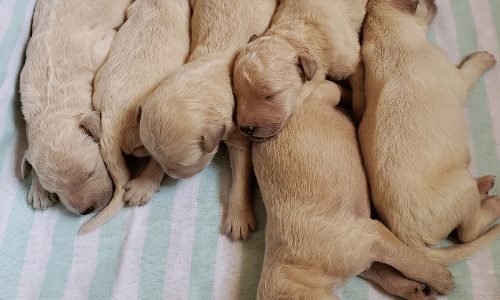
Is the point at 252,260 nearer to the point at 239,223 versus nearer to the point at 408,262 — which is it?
the point at 239,223

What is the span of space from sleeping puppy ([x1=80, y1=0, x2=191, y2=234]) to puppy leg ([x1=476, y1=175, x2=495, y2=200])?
1.66m

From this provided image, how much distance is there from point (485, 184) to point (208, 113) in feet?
4.69

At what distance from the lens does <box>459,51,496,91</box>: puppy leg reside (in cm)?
289

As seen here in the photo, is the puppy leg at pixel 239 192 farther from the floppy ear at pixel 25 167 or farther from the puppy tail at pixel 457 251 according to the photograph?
the floppy ear at pixel 25 167

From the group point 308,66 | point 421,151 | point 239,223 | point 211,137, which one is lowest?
point 239,223

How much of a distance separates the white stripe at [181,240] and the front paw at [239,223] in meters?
0.20

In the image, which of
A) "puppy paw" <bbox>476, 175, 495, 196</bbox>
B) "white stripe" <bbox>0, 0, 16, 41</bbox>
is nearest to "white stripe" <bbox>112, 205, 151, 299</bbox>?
"white stripe" <bbox>0, 0, 16, 41</bbox>

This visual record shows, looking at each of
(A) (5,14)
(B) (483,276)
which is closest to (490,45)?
(B) (483,276)

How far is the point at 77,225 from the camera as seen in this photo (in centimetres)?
276

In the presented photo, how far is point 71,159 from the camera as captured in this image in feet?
8.55

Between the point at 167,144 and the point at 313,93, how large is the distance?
0.82 metres

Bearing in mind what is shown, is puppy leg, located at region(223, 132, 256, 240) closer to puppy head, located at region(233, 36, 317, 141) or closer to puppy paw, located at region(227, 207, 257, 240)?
puppy paw, located at region(227, 207, 257, 240)

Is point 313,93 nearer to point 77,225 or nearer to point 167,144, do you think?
point 167,144

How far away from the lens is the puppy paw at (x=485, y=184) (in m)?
2.57
